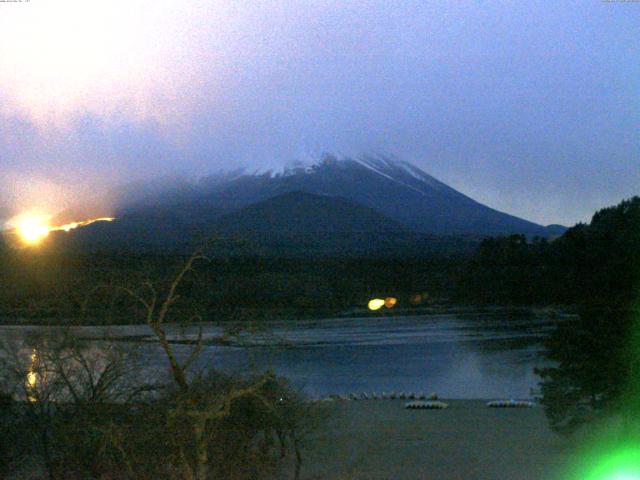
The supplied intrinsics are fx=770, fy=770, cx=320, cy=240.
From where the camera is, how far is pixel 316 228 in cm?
4362

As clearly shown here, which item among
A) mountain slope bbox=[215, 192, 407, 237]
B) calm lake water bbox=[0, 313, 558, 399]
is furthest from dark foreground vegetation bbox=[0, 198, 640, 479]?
mountain slope bbox=[215, 192, 407, 237]

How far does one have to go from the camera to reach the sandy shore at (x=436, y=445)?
10805 mm

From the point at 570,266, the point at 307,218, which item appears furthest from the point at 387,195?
the point at 570,266

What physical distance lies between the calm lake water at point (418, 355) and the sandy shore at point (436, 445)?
4349 mm

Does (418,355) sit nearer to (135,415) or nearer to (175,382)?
(175,382)

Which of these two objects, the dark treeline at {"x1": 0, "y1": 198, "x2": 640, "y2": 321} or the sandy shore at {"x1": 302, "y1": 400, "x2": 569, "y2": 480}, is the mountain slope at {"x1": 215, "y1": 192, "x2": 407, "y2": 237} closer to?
the dark treeline at {"x1": 0, "y1": 198, "x2": 640, "y2": 321}

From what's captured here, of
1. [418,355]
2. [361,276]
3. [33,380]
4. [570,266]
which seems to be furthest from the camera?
[418,355]

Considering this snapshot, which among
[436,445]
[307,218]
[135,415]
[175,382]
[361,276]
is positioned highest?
[307,218]

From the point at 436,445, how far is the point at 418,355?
683 inches

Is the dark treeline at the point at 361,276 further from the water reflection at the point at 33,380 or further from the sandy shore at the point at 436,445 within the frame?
the sandy shore at the point at 436,445

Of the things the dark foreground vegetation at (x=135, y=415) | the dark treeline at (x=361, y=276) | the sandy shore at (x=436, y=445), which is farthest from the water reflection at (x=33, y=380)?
the sandy shore at (x=436, y=445)

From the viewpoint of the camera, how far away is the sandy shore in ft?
35.4

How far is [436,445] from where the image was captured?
13172mm

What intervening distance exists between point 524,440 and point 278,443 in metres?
4.50
